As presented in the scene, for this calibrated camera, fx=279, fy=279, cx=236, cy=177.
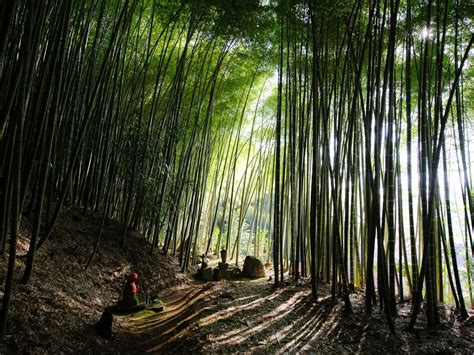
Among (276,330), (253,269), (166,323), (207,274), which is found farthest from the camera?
(253,269)

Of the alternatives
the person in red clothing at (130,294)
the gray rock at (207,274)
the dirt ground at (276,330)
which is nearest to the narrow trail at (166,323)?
the dirt ground at (276,330)

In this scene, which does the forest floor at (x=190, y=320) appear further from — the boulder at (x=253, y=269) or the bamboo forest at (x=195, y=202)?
the boulder at (x=253, y=269)

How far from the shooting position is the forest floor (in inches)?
67.3

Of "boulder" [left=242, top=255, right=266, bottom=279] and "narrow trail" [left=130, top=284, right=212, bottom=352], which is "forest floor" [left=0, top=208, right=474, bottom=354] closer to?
"narrow trail" [left=130, top=284, right=212, bottom=352]

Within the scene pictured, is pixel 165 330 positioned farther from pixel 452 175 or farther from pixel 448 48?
pixel 452 175

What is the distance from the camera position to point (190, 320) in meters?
2.28

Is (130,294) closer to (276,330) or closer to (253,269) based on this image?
(276,330)

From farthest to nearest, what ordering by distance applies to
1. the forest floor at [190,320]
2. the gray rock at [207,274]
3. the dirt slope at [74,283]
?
the gray rock at [207,274] → the forest floor at [190,320] → the dirt slope at [74,283]

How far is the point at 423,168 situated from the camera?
2285mm

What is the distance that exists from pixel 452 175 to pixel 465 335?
477 cm

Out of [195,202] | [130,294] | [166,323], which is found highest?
[195,202]

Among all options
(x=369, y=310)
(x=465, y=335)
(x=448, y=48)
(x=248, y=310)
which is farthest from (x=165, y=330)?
(x=448, y=48)

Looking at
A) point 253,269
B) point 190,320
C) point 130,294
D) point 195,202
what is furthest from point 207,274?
point 190,320

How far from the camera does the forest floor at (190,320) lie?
1.71 m
